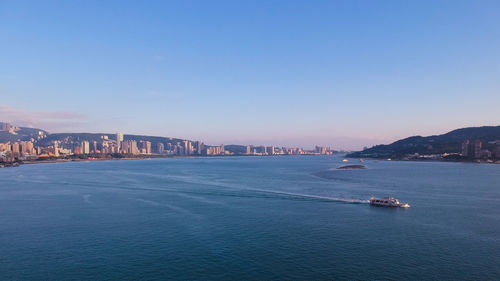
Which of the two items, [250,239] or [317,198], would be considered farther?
[317,198]

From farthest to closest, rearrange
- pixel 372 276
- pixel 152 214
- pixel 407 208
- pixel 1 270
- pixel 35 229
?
pixel 407 208 → pixel 152 214 → pixel 35 229 → pixel 1 270 → pixel 372 276

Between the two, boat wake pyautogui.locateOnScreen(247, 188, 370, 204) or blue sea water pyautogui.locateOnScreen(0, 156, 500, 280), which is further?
boat wake pyautogui.locateOnScreen(247, 188, 370, 204)

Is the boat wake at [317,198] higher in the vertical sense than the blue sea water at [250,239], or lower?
higher

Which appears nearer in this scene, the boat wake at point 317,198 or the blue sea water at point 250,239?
the blue sea water at point 250,239

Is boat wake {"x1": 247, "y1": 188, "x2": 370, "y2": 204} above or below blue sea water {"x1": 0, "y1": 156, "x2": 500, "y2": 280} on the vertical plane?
above

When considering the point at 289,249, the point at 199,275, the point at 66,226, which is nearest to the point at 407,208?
the point at 289,249

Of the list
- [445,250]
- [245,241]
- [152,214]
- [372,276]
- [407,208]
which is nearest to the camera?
[372,276]

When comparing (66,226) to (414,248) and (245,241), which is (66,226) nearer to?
(245,241)

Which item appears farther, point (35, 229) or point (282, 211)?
point (282, 211)

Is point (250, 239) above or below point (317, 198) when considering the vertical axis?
below

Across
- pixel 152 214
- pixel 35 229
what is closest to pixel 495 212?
pixel 152 214
